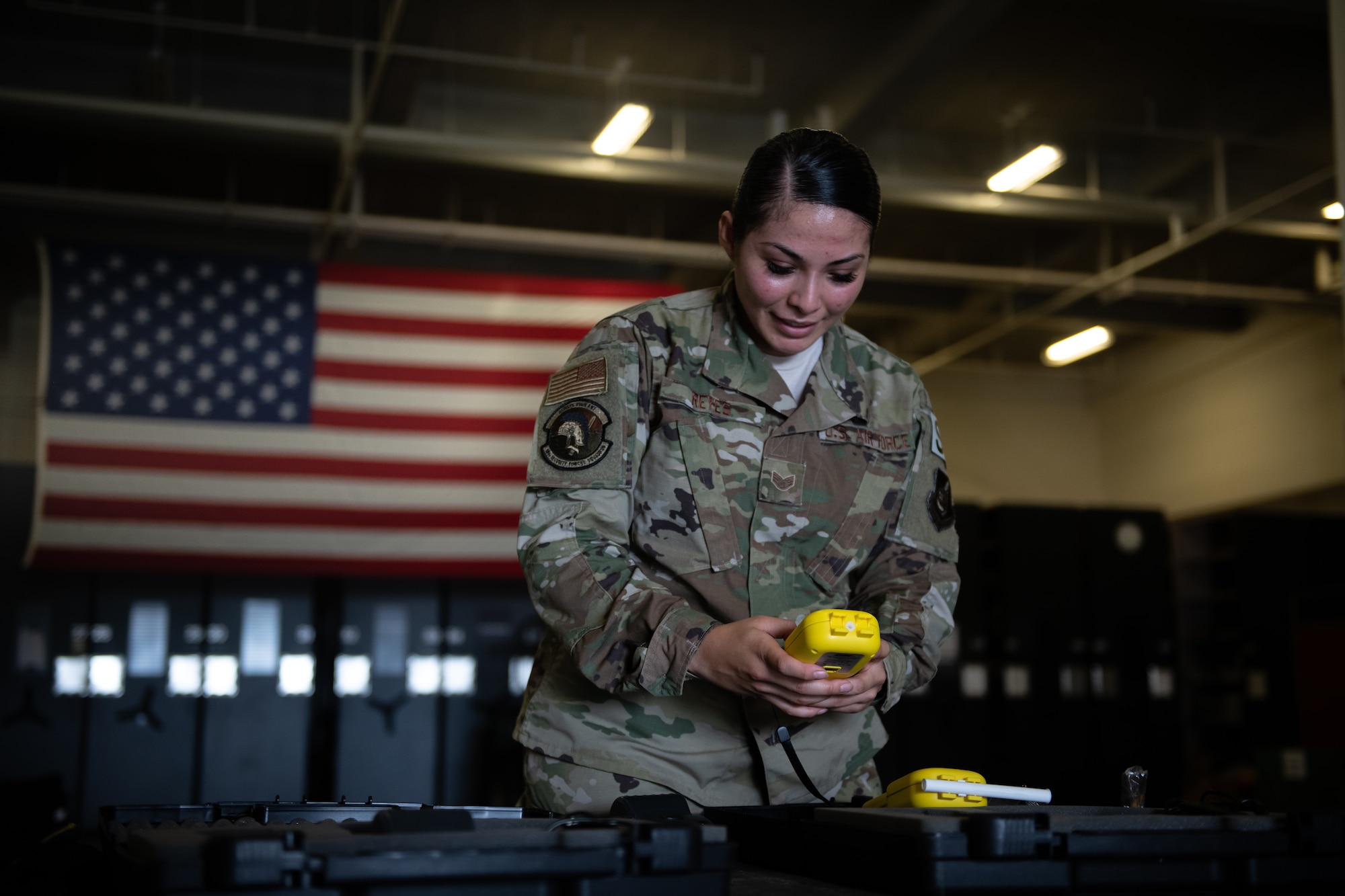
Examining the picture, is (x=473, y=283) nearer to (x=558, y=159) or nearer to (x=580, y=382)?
(x=558, y=159)

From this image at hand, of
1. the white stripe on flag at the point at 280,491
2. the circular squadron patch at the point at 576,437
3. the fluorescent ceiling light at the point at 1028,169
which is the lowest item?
the circular squadron patch at the point at 576,437

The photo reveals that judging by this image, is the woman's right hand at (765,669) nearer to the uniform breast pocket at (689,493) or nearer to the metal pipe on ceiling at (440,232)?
the uniform breast pocket at (689,493)

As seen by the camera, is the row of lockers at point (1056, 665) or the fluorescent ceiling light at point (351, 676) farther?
the row of lockers at point (1056, 665)

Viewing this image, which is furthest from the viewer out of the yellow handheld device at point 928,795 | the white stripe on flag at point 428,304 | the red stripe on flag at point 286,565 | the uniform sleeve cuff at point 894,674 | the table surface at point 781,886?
the white stripe on flag at point 428,304

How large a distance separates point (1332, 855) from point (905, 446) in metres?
0.67

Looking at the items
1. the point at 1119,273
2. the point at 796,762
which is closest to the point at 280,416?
the point at 796,762

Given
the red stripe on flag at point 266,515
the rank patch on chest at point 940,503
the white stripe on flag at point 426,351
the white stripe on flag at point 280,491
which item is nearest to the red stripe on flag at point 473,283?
the white stripe on flag at point 426,351

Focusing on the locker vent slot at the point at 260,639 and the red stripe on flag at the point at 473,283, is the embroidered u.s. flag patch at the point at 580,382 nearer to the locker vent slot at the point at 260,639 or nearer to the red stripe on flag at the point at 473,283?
the red stripe on flag at the point at 473,283

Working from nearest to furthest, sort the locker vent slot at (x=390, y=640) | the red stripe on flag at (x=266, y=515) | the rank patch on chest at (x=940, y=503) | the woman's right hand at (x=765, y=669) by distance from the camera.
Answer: the woman's right hand at (x=765, y=669) → the rank patch on chest at (x=940, y=503) → the red stripe on flag at (x=266, y=515) → the locker vent slot at (x=390, y=640)

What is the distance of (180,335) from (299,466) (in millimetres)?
753

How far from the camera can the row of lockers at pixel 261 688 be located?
6.64 m

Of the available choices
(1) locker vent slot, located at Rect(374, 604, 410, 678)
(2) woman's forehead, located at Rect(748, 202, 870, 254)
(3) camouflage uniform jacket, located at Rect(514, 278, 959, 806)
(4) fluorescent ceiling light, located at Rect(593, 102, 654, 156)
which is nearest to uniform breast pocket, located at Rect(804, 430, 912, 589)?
(3) camouflage uniform jacket, located at Rect(514, 278, 959, 806)

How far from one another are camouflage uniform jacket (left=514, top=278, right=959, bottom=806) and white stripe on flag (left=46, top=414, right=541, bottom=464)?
3688 millimetres

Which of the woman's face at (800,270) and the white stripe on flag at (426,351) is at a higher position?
the white stripe on flag at (426,351)
